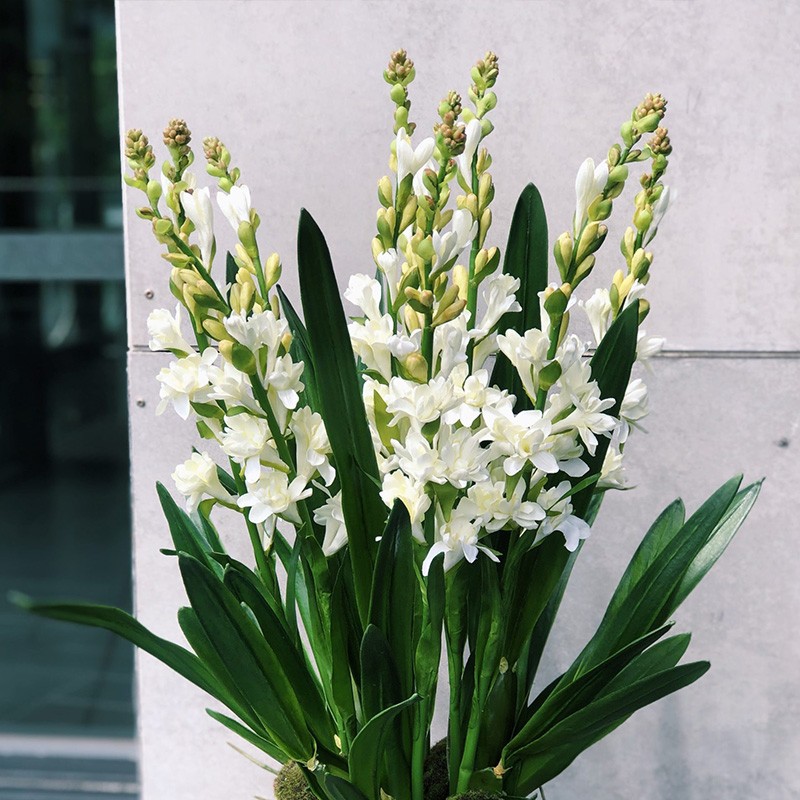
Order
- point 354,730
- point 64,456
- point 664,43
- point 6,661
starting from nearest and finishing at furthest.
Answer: point 354,730 < point 664,43 < point 6,661 < point 64,456

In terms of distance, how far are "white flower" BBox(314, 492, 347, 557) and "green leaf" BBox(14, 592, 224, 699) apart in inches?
7.5

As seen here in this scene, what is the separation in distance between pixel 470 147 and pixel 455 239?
0.13 metres

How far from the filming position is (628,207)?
134 cm

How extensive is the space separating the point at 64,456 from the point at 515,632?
514 cm

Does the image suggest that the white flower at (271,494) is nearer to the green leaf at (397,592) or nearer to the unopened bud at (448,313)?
the green leaf at (397,592)

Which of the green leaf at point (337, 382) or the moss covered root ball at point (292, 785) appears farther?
the moss covered root ball at point (292, 785)

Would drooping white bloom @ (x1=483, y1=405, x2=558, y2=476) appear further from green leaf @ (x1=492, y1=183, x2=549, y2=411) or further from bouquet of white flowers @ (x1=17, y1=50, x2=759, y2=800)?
green leaf @ (x1=492, y1=183, x2=549, y2=411)

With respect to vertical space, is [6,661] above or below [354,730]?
below

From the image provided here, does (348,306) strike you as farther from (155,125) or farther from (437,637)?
(437,637)

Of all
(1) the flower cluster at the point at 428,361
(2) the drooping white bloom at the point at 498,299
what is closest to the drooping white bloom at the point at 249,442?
(1) the flower cluster at the point at 428,361

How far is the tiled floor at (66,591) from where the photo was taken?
265 centimetres

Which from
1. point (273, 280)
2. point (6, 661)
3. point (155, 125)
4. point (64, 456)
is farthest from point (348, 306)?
point (64, 456)

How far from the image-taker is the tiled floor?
2.65 metres

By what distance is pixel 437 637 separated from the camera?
3.12 ft
